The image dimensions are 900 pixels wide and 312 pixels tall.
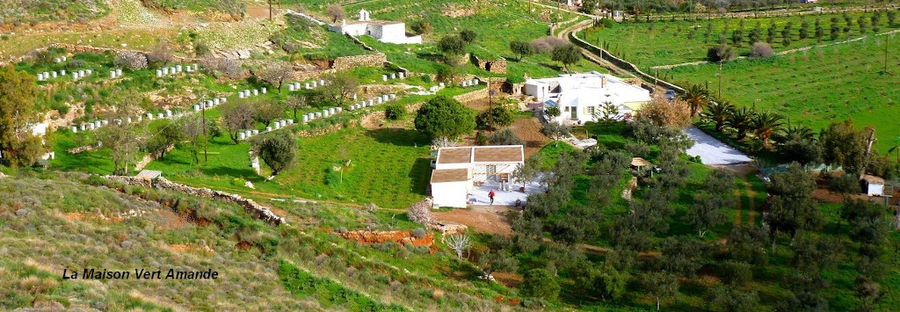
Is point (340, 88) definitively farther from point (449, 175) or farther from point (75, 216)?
point (75, 216)

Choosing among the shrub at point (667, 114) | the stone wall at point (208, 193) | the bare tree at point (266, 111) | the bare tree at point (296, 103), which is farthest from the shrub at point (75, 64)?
the shrub at point (667, 114)

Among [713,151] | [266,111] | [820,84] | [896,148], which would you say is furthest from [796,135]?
[266,111]

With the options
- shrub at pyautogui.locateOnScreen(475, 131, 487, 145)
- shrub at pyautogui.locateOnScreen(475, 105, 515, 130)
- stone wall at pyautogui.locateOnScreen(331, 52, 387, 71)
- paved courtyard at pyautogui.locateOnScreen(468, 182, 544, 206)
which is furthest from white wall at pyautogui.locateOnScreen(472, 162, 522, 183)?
stone wall at pyautogui.locateOnScreen(331, 52, 387, 71)

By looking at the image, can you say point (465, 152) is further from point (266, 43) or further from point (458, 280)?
point (266, 43)

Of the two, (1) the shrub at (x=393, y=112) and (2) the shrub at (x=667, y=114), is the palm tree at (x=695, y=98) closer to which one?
(2) the shrub at (x=667, y=114)

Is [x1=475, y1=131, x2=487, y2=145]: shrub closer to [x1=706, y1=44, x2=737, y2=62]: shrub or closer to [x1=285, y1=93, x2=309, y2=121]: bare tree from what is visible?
[x1=285, y1=93, x2=309, y2=121]: bare tree

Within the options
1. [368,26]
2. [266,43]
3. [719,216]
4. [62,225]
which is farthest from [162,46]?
[719,216]
